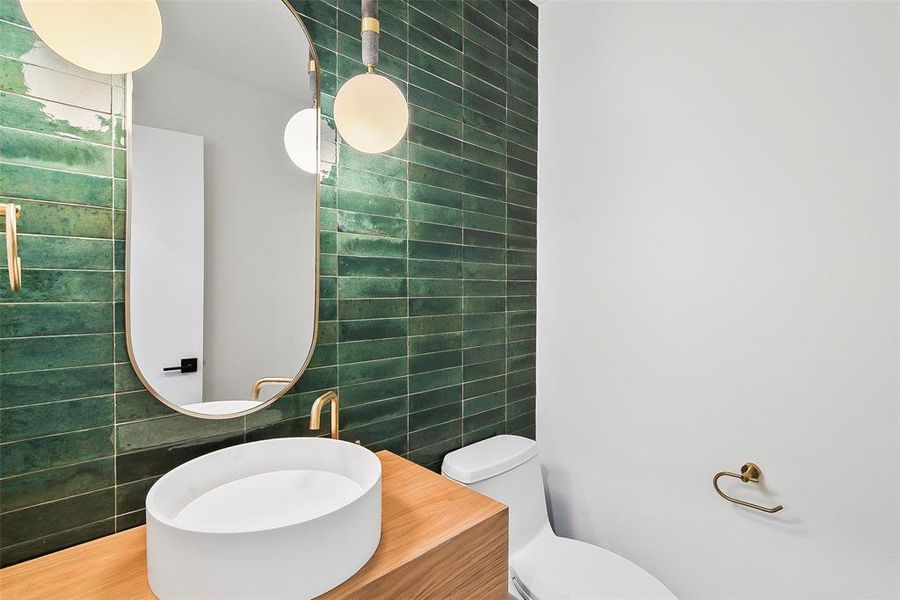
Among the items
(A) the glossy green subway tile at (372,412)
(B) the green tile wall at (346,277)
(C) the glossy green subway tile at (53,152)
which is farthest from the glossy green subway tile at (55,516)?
(C) the glossy green subway tile at (53,152)

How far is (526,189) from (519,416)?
37.6 inches

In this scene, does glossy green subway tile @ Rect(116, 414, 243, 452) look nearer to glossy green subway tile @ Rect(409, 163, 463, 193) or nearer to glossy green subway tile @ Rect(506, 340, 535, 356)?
glossy green subway tile @ Rect(409, 163, 463, 193)

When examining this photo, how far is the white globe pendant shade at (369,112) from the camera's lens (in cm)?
108

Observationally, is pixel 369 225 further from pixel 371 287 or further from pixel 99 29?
pixel 99 29

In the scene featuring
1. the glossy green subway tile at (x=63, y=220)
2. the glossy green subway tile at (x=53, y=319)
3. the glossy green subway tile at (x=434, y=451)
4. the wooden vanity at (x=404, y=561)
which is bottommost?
the glossy green subway tile at (x=434, y=451)

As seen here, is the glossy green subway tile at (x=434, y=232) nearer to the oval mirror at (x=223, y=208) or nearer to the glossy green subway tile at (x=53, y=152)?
the oval mirror at (x=223, y=208)

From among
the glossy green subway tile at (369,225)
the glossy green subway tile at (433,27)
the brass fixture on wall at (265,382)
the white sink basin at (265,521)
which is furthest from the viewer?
the glossy green subway tile at (433,27)

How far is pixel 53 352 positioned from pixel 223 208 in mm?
436

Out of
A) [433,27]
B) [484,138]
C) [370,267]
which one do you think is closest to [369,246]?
[370,267]

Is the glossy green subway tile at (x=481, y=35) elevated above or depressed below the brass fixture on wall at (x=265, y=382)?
above

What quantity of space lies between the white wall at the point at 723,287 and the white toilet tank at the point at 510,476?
26 centimetres

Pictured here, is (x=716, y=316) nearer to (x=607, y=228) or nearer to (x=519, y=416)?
(x=607, y=228)

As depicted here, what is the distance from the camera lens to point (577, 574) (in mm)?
1351

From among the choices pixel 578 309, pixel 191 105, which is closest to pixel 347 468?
pixel 191 105
